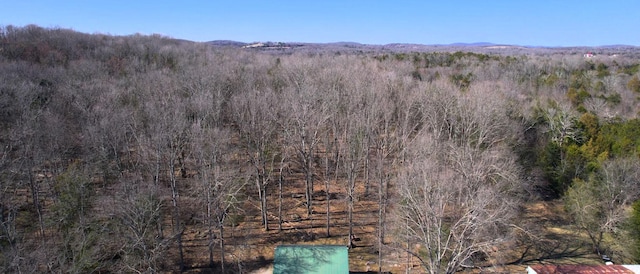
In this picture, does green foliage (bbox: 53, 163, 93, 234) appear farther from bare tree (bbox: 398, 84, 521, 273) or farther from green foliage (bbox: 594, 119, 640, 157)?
green foliage (bbox: 594, 119, 640, 157)

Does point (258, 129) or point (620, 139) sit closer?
point (258, 129)

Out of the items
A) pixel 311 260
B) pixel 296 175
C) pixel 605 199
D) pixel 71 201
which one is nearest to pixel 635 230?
pixel 605 199

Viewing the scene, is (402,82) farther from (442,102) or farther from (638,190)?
(638,190)

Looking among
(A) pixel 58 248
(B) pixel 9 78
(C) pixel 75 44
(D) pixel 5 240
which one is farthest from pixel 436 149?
(C) pixel 75 44

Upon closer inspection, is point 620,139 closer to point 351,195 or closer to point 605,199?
point 605,199

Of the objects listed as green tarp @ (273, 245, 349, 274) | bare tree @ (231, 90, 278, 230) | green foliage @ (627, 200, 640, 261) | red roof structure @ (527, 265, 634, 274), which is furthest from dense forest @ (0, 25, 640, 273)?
green tarp @ (273, 245, 349, 274)

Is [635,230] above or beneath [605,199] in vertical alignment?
beneath

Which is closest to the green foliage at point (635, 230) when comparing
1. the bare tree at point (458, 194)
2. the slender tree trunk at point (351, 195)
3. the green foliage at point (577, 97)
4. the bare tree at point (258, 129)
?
the bare tree at point (458, 194)
